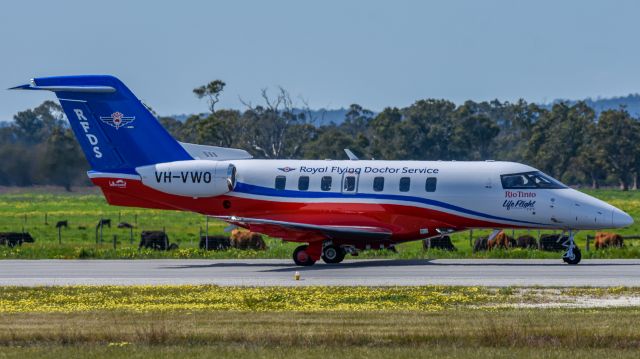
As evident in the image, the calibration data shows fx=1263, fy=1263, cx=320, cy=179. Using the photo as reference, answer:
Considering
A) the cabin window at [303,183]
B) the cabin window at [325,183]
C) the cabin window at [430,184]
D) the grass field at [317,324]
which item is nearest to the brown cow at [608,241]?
the cabin window at [430,184]

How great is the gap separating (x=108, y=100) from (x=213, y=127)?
92.6 m

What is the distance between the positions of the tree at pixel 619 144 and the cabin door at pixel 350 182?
345 feet

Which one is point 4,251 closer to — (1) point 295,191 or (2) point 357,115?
(1) point 295,191

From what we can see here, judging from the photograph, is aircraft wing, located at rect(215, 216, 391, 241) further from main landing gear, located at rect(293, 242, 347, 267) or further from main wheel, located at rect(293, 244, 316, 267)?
main wheel, located at rect(293, 244, 316, 267)

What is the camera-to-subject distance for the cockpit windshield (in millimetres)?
35438

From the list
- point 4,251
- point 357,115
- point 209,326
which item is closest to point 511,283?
point 209,326

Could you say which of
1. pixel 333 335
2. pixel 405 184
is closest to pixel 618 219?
pixel 405 184

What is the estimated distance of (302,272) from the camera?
3338 centimetres

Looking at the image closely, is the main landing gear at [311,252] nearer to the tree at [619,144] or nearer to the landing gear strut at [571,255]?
the landing gear strut at [571,255]

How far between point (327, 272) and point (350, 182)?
4198 millimetres

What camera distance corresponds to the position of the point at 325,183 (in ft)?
121

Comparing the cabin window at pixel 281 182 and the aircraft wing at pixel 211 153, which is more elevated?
the aircraft wing at pixel 211 153

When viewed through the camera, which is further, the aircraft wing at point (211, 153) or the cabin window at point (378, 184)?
the aircraft wing at point (211, 153)

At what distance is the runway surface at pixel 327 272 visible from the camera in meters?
29.5
